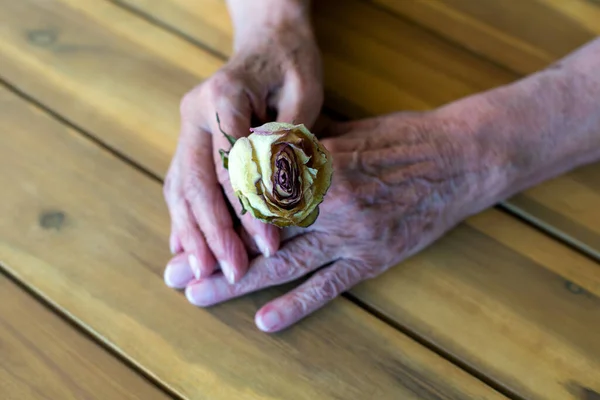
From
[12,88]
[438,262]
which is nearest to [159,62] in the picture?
[12,88]

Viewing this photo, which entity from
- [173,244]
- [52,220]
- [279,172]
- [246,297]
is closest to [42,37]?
[52,220]

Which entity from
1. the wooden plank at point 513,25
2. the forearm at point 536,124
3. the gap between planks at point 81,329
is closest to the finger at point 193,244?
the gap between planks at point 81,329

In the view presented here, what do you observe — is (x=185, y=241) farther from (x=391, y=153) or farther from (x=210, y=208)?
(x=391, y=153)

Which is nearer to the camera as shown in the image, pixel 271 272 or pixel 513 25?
pixel 271 272

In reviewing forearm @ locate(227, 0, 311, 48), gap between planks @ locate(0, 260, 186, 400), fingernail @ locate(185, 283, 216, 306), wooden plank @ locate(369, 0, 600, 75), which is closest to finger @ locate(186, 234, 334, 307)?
fingernail @ locate(185, 283, 216, 306)

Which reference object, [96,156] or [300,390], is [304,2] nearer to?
[96,156]

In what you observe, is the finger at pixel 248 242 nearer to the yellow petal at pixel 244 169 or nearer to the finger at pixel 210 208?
the finger at pixel 210 208

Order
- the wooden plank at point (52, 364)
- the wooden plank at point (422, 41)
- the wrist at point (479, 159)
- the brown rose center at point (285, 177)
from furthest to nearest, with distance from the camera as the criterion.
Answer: the wooden plank at point (422, 41)
the wrist at point (479, 159)
the wooden plank at point (52, 364)
the brown rose center at point (285, 177)
